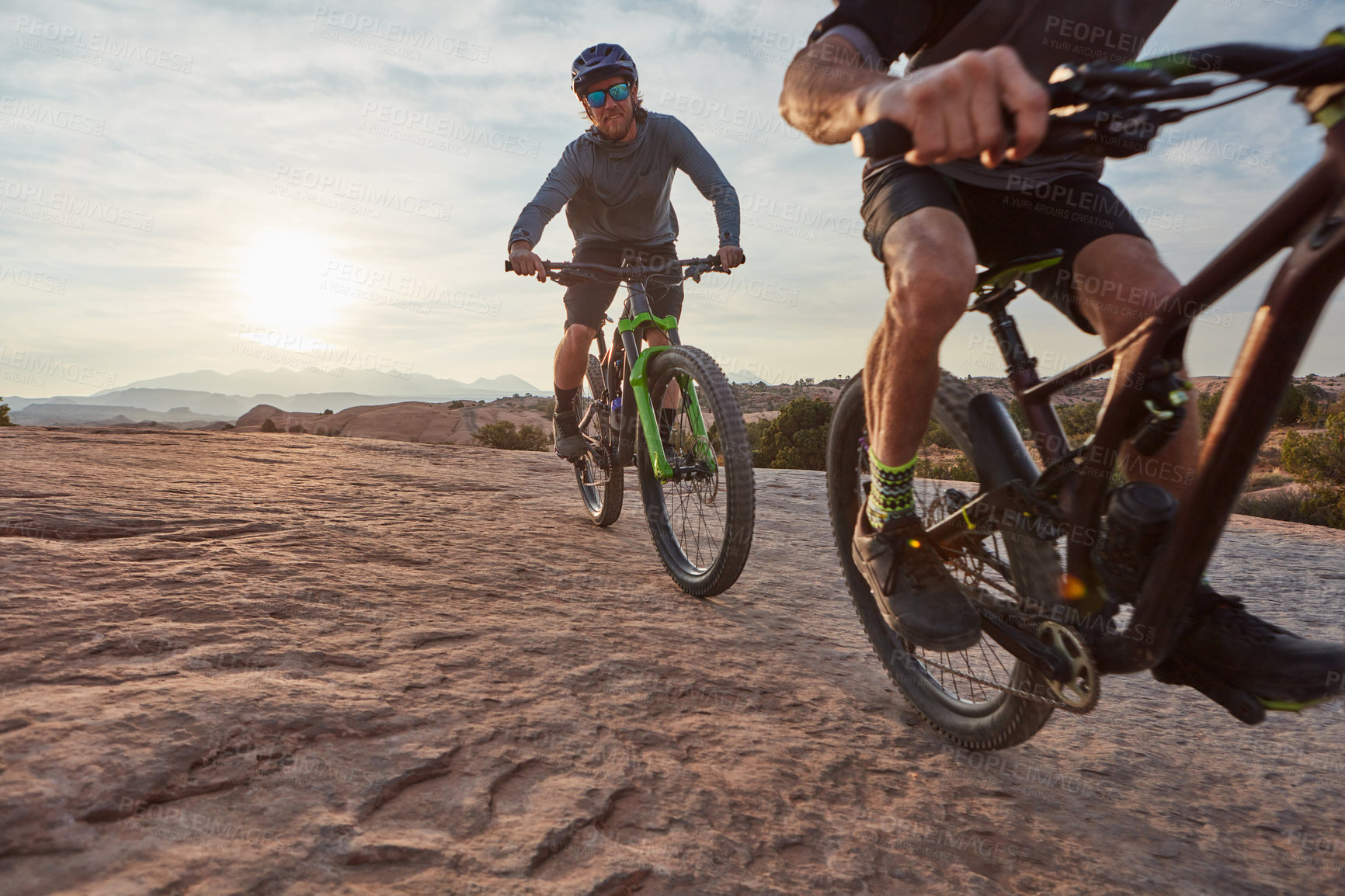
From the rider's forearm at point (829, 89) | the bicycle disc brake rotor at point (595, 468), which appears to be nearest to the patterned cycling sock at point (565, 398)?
the bicycle disc brake rotor at point (595, 468)

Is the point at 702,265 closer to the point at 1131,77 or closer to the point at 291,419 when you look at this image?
the point at 1131,77

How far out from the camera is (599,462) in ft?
14.5

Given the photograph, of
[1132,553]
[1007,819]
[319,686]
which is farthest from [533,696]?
[1132,553]

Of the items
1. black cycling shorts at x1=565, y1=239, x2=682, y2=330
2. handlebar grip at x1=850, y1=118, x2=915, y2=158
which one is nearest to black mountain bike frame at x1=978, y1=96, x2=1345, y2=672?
handlebar grip at x1=850, y1=118, x2=915, y2=158

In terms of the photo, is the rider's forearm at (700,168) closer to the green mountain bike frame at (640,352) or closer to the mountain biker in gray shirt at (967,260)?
the green mountain bike frame at (640,352)

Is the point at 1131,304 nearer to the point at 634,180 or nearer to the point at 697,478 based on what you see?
the point at 697,478

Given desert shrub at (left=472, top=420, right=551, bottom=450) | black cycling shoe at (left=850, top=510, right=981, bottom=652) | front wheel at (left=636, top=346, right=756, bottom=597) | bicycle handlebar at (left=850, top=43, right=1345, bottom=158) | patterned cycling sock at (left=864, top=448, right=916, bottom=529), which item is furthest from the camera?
desert shrub at (left=472, top=420, right=551, bottom=450)

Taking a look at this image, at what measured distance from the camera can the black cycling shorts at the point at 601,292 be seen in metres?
4.26

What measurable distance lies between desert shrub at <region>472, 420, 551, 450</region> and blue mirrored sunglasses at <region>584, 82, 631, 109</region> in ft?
50.7

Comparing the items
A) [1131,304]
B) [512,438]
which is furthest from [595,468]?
[512,438]

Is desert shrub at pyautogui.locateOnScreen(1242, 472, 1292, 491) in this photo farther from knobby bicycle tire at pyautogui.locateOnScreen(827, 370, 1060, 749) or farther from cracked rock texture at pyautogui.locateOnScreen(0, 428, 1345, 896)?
knobby bicycle tire at pyautogui.locateOnScreen(827, 370, 1060, 749)

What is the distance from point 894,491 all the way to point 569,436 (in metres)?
3.13

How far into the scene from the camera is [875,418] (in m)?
1.94

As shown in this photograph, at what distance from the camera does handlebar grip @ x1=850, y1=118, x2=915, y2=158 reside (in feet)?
3.42
